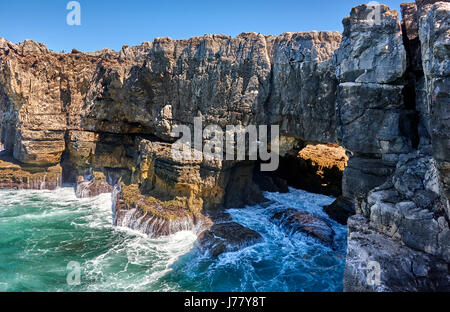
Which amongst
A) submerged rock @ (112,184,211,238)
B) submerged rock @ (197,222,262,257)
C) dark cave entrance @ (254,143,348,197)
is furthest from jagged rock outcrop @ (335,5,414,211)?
dark cave entrance @ (254,143,348,197)

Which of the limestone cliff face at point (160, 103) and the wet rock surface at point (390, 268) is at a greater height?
the limestone cliff face at point (160, 103)

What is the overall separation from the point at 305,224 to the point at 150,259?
8.43 metres

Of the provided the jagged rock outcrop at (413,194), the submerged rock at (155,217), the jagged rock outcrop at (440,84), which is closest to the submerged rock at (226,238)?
the submerged rock at (155,217)

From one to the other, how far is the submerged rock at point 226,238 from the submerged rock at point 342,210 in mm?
5262

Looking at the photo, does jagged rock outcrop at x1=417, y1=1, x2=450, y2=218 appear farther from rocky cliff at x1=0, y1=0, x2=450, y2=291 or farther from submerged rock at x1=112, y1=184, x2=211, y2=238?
submerged rock at x1=112, y1=184, x2=211, y2=238

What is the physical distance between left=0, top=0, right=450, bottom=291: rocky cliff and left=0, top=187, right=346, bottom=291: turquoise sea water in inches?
72.5

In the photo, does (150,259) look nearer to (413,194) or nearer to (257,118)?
(257,118)

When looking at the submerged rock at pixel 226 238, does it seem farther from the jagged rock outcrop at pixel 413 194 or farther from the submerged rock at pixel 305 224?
the jagged rock outcrop at pixel 413 194

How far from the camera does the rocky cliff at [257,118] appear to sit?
7.33 m

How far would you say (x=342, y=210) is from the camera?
1666 cm

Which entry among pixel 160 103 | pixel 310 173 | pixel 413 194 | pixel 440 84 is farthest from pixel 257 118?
pixel 440 84

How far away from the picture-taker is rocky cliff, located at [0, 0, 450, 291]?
7328 mm

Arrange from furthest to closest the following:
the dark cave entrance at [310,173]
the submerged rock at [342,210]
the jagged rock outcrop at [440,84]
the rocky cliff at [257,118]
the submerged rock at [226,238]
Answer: the dark cave entrance at [310,173] → the submerged rock at [342,210] → the submerged rock at [226,238] → the rocky cliff at [257,118] → the jagged rock outcrop at [440,84]
